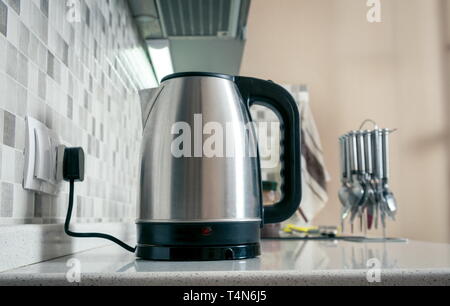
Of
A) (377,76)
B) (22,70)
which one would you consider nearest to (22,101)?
(22,70)

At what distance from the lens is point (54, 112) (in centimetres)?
67

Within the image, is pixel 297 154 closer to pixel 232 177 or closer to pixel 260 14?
pixel 232 177

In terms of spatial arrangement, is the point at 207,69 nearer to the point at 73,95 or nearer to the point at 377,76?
the point at 73,95

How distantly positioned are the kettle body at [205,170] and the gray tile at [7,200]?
0.14m

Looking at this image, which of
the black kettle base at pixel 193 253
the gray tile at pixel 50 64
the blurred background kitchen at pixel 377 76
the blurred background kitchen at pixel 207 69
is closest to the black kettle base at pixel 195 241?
the black kettle base at pixel 193 253

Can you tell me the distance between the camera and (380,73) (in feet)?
8.45

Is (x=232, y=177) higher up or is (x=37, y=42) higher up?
(x=37, y=42)

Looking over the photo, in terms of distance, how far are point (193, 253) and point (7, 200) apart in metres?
0.19

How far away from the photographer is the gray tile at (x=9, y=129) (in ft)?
1.69

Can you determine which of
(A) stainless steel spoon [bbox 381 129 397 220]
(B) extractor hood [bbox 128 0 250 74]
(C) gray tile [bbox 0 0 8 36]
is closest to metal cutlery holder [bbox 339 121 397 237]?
(A) stainless steel spoon [bbox 381 129 397 220]

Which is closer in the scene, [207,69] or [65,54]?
[65,54]

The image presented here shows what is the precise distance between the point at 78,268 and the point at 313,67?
2207 millimetres

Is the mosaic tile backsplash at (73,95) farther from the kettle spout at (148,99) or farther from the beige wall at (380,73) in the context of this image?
the beige wall at (380,73)
